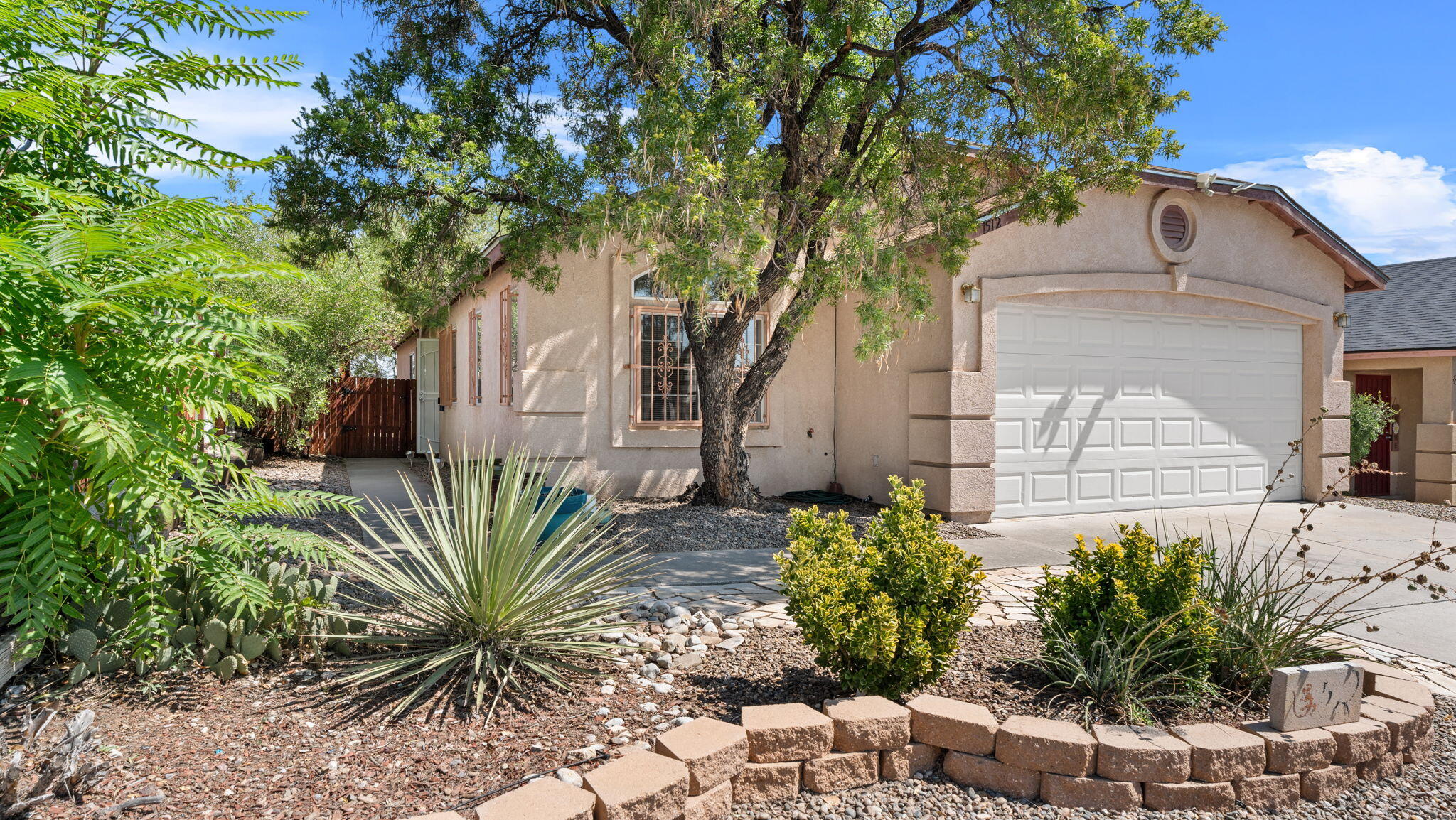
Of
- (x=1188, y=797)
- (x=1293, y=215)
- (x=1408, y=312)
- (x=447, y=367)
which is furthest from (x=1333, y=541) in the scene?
(x=447, y=367)

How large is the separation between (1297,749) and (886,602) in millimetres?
1644

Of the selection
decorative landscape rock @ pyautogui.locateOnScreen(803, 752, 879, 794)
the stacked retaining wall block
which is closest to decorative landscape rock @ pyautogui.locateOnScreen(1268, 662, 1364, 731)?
the stacked retaining wall block

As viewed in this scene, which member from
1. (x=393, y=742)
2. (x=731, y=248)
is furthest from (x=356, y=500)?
(x=731, y=248)

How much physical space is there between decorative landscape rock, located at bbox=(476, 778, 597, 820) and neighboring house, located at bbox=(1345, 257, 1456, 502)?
13.6 meters

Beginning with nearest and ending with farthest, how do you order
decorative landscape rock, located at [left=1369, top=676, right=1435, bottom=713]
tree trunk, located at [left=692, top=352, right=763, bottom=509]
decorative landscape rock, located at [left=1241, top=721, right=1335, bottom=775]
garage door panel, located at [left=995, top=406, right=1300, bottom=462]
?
1. decorative landscape rock, located at [left=1241, top=721, right=1335, bottom=775]
2. decorative landscape rock, located at [left=1369, top=676, right=1435, bottom=713]
3. tree trunk, located at [left=692, top=352, right=763, bottom=509]
4. garage door panel, located at [left=995, top=406, right=1300, bottom=462]

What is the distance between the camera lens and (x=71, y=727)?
2.65 metres

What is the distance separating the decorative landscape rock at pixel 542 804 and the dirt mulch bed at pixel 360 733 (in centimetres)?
28

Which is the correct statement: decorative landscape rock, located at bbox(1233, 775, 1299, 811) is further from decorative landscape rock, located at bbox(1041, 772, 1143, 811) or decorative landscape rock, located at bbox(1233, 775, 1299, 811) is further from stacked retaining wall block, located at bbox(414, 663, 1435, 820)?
decorative landscape rock, located at bbox(1041, 772, 1143, 811)

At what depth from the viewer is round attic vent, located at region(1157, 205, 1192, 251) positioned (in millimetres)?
10008

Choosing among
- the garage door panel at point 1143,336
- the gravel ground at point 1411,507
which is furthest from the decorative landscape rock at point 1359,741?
the gravel ground at point 1411,507

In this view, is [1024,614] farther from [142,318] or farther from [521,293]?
[521,293]

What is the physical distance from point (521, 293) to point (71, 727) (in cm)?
727

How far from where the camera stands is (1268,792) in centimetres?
319

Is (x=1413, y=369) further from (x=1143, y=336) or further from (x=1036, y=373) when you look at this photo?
(x=1036, y=373)
